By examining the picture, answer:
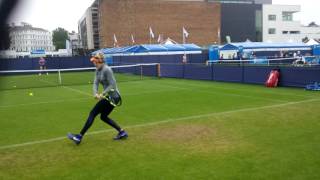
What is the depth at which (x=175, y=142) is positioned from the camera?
7809 mm

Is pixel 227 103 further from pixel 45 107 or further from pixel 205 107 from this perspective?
pixel 45 107

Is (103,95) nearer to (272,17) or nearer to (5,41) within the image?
(5,41)

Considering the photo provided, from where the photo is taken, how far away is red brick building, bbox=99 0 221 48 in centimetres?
6619

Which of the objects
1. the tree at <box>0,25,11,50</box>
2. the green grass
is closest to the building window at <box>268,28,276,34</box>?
the green grass

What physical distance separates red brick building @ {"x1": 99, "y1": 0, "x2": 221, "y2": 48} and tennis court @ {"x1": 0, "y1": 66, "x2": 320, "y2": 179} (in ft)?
171

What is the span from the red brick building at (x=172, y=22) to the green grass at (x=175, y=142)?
5194 centimetres

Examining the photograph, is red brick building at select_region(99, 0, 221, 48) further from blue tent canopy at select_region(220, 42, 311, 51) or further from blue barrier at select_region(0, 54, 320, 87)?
blue tent canopy at select_region(220, 42, 311, 51)

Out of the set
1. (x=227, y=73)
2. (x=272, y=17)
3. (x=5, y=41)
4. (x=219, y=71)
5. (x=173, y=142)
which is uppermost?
(x=272, y=17)

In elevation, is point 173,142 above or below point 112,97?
below

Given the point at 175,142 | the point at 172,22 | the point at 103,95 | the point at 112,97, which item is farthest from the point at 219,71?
the point at 172,22

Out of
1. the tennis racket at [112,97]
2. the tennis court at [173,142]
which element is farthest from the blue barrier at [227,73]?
the tennis racket at [112,97]

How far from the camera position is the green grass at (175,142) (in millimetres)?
5902

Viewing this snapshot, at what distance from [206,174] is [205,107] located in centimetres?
712

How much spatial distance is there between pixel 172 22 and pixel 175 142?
64.4 m
